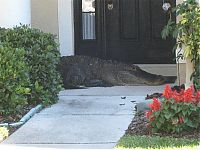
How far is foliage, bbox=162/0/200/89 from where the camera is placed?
8.27 meters

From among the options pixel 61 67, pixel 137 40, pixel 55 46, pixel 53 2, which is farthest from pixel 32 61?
pixel 137 40

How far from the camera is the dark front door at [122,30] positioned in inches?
465

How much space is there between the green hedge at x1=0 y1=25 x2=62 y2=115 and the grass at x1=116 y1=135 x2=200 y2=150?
2.32 m

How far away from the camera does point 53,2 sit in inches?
444

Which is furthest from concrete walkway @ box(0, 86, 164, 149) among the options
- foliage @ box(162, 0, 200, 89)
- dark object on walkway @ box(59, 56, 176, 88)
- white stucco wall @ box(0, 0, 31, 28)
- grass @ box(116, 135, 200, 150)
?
white stucco wall @ box(0, 0, 31, 28)

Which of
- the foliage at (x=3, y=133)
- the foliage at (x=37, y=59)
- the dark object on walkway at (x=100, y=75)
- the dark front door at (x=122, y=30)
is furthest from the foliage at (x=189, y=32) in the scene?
the dark front door at (x=122, y=30)

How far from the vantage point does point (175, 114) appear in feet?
22.6

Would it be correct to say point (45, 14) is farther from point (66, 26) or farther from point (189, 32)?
point (189, 32)

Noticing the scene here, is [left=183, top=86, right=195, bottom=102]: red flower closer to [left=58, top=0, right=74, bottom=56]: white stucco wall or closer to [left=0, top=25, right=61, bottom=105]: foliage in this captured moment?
[left=0, top=25, right=61, bottom=105]: foliage

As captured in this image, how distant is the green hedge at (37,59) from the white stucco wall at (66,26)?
240 cm

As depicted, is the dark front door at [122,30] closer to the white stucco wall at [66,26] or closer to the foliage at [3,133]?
the white stucco wall at [66,26]

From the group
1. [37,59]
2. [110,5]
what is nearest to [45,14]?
[110,5]

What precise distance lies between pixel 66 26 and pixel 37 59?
282 centimetres

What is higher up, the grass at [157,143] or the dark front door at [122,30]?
the dark front door at [122,30]
